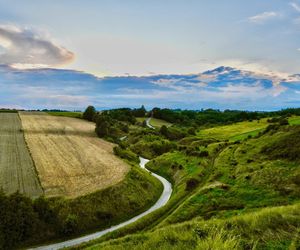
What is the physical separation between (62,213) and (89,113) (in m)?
119

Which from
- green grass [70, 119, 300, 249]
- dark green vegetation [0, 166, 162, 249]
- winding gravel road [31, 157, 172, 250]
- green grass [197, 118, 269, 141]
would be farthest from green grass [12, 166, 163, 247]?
green grass [197, 118, 269, 141]

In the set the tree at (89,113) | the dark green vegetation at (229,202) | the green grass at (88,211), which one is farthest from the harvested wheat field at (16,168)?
the tree at (89,113)

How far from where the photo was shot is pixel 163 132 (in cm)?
15700

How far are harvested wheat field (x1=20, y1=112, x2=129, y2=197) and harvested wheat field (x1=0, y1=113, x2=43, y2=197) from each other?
166cm

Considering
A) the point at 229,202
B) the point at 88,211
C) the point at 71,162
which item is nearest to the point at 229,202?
the point at 229,202

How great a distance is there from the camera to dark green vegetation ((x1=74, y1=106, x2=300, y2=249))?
43.2ft

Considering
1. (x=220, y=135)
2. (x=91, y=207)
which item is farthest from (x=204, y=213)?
(x=220, y=135)

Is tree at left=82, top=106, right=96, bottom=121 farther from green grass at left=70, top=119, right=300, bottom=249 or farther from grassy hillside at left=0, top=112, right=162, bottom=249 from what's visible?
green grass at left=70, top=119, right=300, bottom=249

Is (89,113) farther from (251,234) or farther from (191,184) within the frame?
(251,234)

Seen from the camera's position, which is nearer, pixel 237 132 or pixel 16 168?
pixel 16 168

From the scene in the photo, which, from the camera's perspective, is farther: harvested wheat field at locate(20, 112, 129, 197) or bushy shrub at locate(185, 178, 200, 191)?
bushy shrub at locate(185, 178, 200, 191)

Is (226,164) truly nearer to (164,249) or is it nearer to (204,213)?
(204,213)

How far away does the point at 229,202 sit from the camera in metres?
46.5

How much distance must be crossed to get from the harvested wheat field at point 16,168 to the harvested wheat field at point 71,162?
65.3 inches
